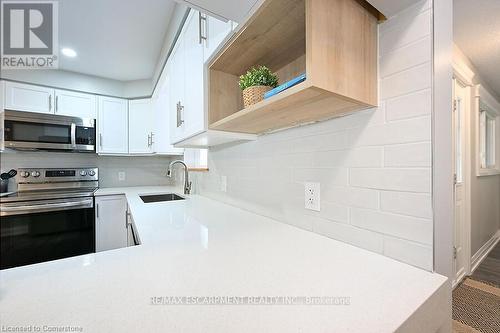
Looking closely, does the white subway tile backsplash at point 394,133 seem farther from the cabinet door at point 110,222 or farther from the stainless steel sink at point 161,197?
the cabinet door at point 110,222

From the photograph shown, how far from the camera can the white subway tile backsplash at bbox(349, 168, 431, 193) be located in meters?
0.58

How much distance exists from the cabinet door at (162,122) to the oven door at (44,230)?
881 mm

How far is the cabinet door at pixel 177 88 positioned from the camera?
57.1 inches

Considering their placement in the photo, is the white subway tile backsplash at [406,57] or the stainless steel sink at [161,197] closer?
the white subway tile backsplash at [406,57]

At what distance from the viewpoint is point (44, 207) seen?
1940 mm

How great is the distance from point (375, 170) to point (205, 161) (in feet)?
4.73

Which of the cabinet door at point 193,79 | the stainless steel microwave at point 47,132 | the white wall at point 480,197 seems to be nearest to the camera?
the cabinet door at point 193,79

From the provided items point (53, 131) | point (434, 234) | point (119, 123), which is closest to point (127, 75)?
point (119, 123)

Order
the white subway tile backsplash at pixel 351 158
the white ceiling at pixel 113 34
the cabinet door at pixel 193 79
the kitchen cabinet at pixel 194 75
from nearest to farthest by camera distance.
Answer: the white subway tile backsplash at pixel 351 158 → the kitchen cabinet at pixel 194 75 → the cabinet door at pixel 193 79 → the white ceiling at pixel 113 34

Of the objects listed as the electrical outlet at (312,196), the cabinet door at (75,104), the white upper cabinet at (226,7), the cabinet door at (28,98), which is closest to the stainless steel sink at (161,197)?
the cabinet door at (75,104)

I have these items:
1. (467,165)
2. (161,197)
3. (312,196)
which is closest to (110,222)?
(161,197)

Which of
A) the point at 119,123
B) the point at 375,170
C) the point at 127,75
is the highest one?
the point at 127,75

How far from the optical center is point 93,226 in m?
Answer: 2.21

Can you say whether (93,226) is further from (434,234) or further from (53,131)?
(434,234)
